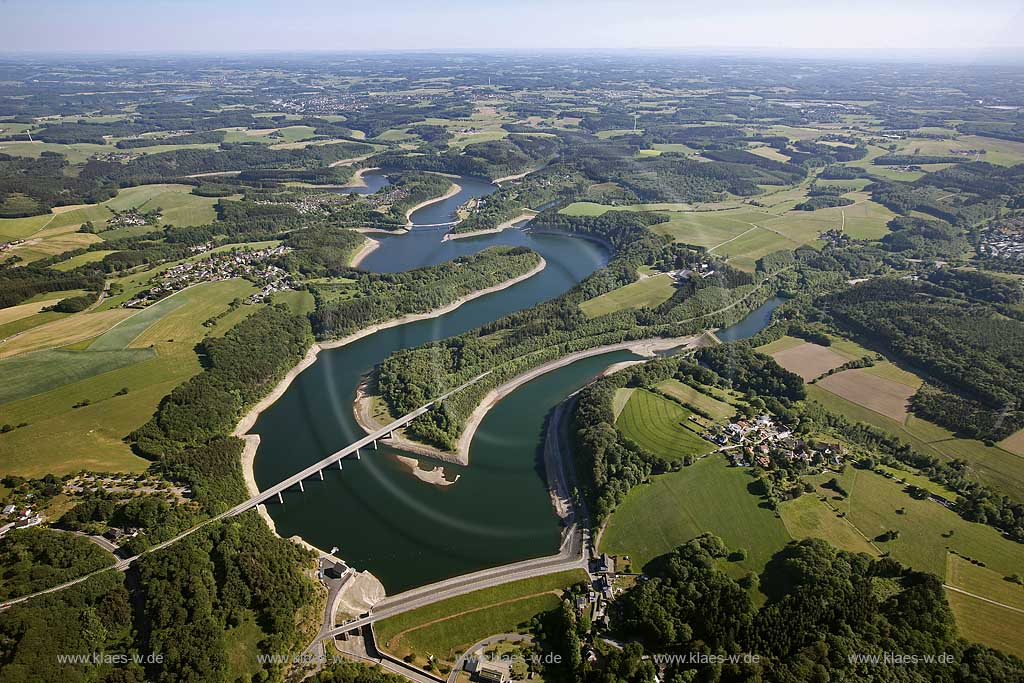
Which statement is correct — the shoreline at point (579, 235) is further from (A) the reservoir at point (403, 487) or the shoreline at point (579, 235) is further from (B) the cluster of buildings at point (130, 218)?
(B) the cluster of buildings at point (130, 218)

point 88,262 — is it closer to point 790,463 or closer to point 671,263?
point 671,263

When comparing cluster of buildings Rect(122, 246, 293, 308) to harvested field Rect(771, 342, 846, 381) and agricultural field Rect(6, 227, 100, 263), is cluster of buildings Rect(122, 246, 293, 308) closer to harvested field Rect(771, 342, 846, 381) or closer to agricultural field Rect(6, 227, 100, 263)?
agricultural field Rect(6, 227, 100, 263)

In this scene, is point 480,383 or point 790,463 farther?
point 480,383

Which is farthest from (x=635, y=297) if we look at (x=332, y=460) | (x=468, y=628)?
(x=468, y=628)

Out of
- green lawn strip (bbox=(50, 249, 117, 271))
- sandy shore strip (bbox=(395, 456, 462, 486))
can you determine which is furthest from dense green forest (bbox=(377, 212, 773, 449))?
green lawn strip (bbox=(50, 249, 117, 271))

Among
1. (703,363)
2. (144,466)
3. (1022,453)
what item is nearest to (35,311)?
(144,466)

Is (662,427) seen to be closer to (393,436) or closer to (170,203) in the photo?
(393,436)
